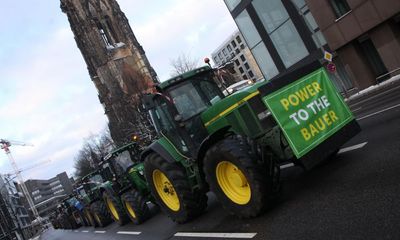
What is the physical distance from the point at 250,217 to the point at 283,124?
69.1 inches

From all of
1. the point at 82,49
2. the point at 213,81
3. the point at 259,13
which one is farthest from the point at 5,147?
the point at 213,81

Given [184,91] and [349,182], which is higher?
[184,91]

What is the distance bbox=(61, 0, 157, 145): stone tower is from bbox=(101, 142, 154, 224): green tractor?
1692 inches

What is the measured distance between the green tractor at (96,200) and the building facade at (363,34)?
16.4 metres

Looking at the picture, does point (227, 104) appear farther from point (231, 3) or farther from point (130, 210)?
point (231, 3)

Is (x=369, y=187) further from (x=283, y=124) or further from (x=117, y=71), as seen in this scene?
(x=117, y=71)

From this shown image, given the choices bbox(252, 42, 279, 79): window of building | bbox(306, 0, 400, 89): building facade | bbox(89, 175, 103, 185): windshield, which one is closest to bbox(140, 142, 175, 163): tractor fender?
bbox(89, 175, 103, 185): windshield

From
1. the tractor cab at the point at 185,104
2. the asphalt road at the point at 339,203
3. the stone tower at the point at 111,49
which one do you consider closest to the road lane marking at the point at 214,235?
the asphalt road at the point at 339,203

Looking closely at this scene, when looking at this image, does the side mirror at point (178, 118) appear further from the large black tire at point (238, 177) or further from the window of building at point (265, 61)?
the window of building at point (265, 61)

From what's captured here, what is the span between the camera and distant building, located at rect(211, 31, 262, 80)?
127938mm

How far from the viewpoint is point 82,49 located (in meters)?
62.2

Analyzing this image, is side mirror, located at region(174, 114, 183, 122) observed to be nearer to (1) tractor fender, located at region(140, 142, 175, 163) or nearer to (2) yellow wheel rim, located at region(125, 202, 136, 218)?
(1) tractor fender, located at region(140, 142, 175, 163)

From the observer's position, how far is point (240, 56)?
132000mm

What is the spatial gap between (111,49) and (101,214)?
43975 mm
